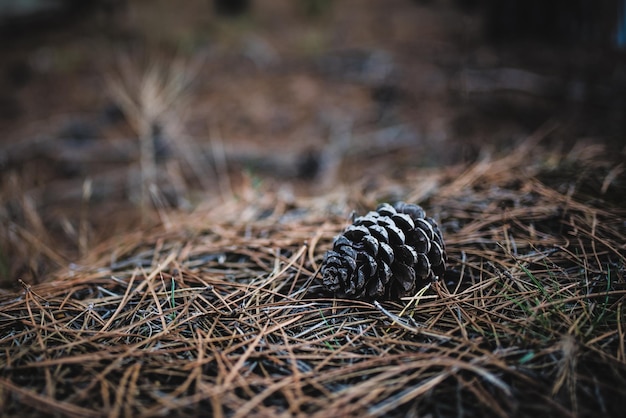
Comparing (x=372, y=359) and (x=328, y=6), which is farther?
(x=328, y=6)

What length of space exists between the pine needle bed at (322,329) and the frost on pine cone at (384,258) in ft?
0.15

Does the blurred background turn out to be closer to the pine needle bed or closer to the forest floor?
the forest floor

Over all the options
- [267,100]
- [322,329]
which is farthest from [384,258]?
[267,100]

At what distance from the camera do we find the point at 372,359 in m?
0.94

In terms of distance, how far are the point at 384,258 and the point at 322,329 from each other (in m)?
0.25

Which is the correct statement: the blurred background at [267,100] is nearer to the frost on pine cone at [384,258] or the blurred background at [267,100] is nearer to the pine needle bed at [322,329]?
the pine needle bed at [322,329]

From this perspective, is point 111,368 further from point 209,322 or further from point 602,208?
point 602,208

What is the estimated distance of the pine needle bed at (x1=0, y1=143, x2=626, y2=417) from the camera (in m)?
0.84

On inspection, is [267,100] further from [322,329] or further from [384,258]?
[322,329]

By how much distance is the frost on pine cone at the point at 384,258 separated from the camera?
112 cm

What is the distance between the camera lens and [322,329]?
1.06 metres

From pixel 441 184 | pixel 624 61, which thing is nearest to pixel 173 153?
pixel 441 184

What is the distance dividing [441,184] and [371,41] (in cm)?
359

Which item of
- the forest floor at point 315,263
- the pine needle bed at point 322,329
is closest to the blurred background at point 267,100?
the forest floor at point 315,263
